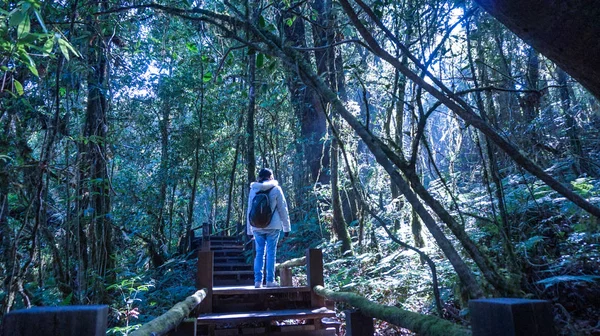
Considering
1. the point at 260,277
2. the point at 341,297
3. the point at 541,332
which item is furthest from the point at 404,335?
the point at 541,332

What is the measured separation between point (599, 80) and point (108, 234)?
683 centimetres

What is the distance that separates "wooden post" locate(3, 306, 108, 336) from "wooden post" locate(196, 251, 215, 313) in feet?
13.2

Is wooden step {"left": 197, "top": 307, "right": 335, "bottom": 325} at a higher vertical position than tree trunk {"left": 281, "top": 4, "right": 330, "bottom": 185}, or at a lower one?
lower

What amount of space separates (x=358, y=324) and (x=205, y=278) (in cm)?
272

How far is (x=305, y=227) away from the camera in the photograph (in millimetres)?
12344

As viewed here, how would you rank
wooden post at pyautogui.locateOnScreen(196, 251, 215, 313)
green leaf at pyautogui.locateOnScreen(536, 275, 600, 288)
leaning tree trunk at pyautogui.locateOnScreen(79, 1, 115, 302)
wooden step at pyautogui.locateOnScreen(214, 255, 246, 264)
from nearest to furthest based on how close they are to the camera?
green leaf at pyautogui.locateOnScreen(536, 275, 600, 288)
wooden post at pyautogui.locateOnScreen(196, 251, 215, 313)
leaning tree trunk at pyautogui.locateOnScreen(79, 1, 115, 302)
wooden step at pyautogui.locateOnScreen(214, 255, 246, 264)

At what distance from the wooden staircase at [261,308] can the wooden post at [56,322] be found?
3505 millimetres

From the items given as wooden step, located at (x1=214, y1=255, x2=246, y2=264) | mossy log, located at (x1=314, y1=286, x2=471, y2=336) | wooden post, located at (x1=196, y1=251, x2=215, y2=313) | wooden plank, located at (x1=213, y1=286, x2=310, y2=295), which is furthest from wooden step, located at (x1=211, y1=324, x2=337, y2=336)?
A: wooden step, located at (x1=214, y1=255, x2=246, y2=264)

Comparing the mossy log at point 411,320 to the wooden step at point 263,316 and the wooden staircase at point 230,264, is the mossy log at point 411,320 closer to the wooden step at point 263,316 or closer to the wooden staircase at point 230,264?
the wooden step at point 263,316

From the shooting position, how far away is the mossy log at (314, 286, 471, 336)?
83.0 inches

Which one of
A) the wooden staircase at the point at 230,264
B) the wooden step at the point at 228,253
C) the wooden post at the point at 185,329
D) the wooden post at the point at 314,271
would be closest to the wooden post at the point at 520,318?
the wooden post at the point at 185,329

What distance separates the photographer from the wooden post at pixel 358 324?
11.4ft

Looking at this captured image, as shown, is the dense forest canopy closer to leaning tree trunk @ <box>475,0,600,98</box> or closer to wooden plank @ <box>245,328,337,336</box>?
leaning tree trunk @ <box>475,0,600,98</box>

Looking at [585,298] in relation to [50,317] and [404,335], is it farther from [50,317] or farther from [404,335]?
[50,317]
